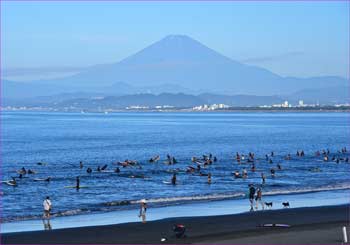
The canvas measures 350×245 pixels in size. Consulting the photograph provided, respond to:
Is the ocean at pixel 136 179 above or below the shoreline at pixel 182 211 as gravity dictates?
above

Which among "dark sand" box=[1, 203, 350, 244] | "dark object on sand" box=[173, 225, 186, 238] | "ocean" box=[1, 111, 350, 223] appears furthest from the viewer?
"ocean" box=[1, 111, 350, 223]

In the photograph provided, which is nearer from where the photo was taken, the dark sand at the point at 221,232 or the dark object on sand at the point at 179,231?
the dark sand at the point at 221,232

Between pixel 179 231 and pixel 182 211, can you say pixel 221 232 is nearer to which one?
pixel 179 231

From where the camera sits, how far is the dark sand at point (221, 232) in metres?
21.9

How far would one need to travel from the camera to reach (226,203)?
114ft

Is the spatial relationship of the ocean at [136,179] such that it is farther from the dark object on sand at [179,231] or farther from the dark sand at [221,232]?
the dark object on sand at [179,231]

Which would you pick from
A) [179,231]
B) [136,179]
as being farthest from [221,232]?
[136,179]

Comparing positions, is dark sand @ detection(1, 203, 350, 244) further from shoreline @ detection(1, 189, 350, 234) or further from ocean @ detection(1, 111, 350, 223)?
ocean @ detection(1, 111, 350, 223)

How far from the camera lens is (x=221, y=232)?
79.5ft

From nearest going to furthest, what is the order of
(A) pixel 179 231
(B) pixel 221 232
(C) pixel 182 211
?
1. (A) pixel 179 231
2. (B) pixel 221 232
3. (C) pixel 182 211

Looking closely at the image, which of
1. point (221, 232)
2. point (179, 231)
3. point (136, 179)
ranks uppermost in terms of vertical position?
point (136, 179)

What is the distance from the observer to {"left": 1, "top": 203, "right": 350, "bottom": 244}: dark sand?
71.9 ft

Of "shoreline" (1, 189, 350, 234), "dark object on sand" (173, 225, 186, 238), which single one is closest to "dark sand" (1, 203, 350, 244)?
"dark object on sand" (173, 225, 186, 238)

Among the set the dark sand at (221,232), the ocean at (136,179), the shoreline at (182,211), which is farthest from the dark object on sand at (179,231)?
the ocean at (136,179)
